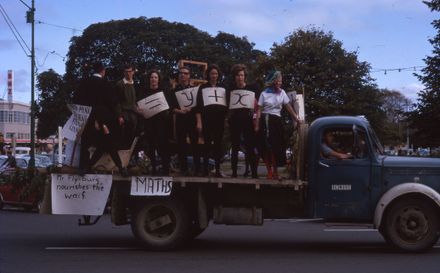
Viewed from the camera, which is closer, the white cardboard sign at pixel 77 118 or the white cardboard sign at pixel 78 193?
the white cardboard sign at pixel 78 193

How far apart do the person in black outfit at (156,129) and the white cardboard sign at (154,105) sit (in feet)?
0.13

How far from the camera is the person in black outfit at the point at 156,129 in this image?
11023 mm

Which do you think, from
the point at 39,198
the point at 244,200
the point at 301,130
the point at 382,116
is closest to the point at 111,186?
the point at 39,198

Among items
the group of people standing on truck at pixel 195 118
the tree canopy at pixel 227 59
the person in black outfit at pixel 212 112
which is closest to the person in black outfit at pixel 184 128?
the group of people standing on truck at pixel 195 118

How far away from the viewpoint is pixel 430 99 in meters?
28.3

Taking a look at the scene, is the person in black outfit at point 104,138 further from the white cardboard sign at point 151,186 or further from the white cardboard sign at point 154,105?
the white cardboard sign at point 154,105

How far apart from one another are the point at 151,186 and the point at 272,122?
2296 mm

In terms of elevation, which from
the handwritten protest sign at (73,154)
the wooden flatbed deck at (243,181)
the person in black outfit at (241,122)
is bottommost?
the wooden flatbed deck at (243,181)

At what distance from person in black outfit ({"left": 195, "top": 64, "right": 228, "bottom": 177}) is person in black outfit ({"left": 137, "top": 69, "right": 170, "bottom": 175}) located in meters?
0.59

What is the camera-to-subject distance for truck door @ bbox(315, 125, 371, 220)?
10.3 metres

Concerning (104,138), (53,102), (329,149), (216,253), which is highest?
(53,102)

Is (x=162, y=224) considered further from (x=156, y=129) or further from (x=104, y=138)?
(x=104, y=138)

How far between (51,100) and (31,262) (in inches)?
1614

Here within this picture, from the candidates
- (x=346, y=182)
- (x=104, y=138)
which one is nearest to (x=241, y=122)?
(x=346, y=182)
